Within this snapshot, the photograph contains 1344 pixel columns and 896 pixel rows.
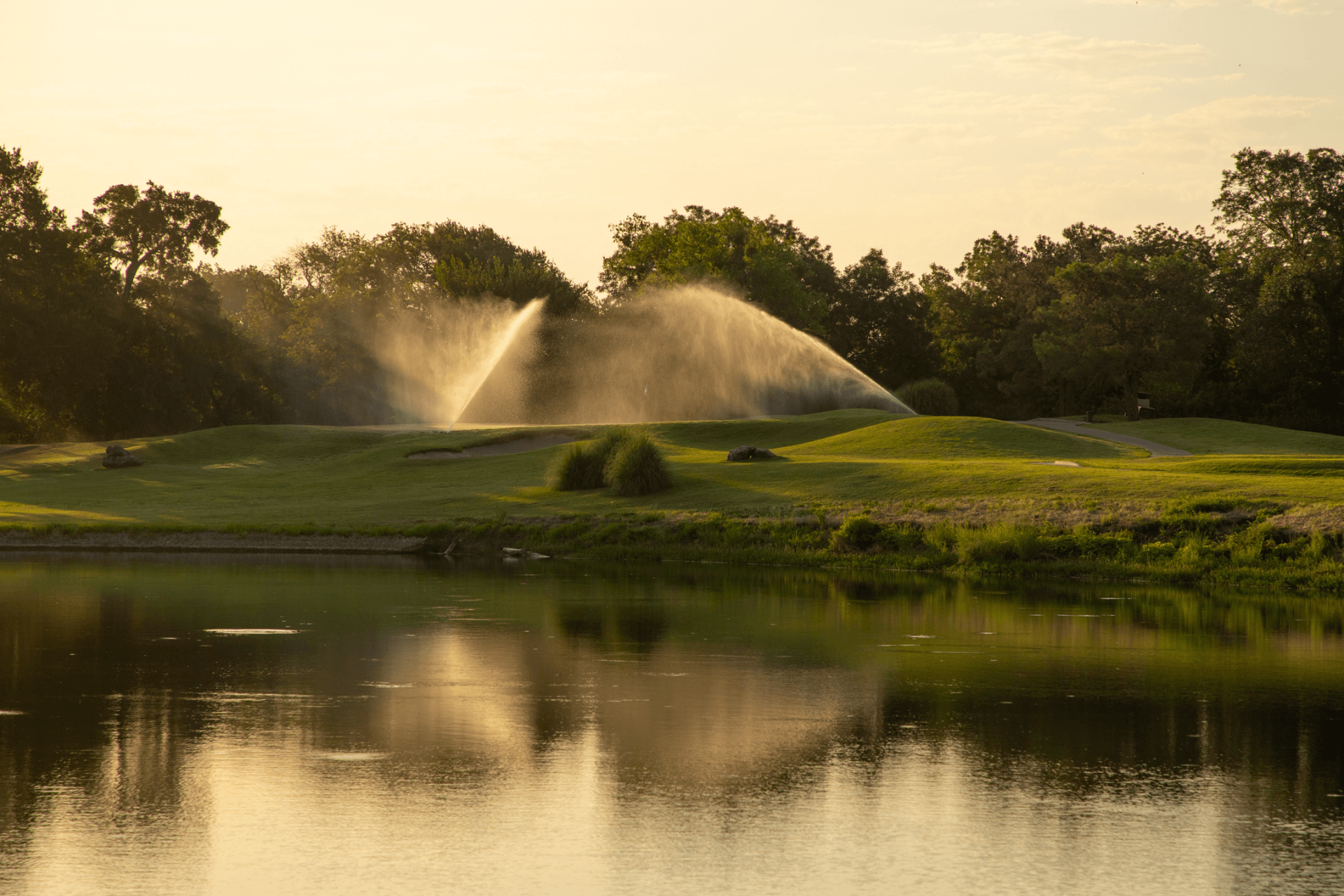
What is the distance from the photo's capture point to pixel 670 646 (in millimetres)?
16234

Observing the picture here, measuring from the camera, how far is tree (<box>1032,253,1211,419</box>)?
2881 inches

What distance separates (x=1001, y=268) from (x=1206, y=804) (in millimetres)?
87682

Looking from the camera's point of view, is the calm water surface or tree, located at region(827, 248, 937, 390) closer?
the calm water surface

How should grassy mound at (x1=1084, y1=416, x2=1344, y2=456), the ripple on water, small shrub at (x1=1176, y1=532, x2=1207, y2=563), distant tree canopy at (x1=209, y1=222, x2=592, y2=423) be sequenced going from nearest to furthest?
the ripple on water
small shrub at (x1=1176, y1=532, x2=1207, y2=563)
grassy mound at (x1=1084, y1=416, x2=1344, y2=456)
distant tree canopy at (x1=209, y1=222, x2=592, y2=423)

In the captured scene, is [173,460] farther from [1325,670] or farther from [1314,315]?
[1314,315]

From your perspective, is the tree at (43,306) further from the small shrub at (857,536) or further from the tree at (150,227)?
the small shrub at (857,536)

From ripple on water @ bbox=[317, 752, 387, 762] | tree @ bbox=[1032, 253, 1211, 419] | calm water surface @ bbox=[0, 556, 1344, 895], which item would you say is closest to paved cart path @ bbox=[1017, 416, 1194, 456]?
tree @ bbox=[1032, 253, 1211, 419]

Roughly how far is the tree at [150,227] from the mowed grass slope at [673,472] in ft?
78.9

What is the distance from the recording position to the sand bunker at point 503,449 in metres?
52.5

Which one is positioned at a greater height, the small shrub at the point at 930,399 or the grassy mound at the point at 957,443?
the small shrub at the point at 930,399

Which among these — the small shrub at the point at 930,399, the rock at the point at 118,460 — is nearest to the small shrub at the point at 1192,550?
the small shrub at the point at 930,399

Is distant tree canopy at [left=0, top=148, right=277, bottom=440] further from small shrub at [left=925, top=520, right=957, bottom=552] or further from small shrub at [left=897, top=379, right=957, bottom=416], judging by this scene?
small shrub at [left=925, top=520, right=957, bottom=552]

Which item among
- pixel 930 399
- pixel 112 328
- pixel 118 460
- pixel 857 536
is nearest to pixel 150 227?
pixel 112 328

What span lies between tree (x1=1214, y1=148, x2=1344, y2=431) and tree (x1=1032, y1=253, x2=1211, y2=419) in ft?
19.1
